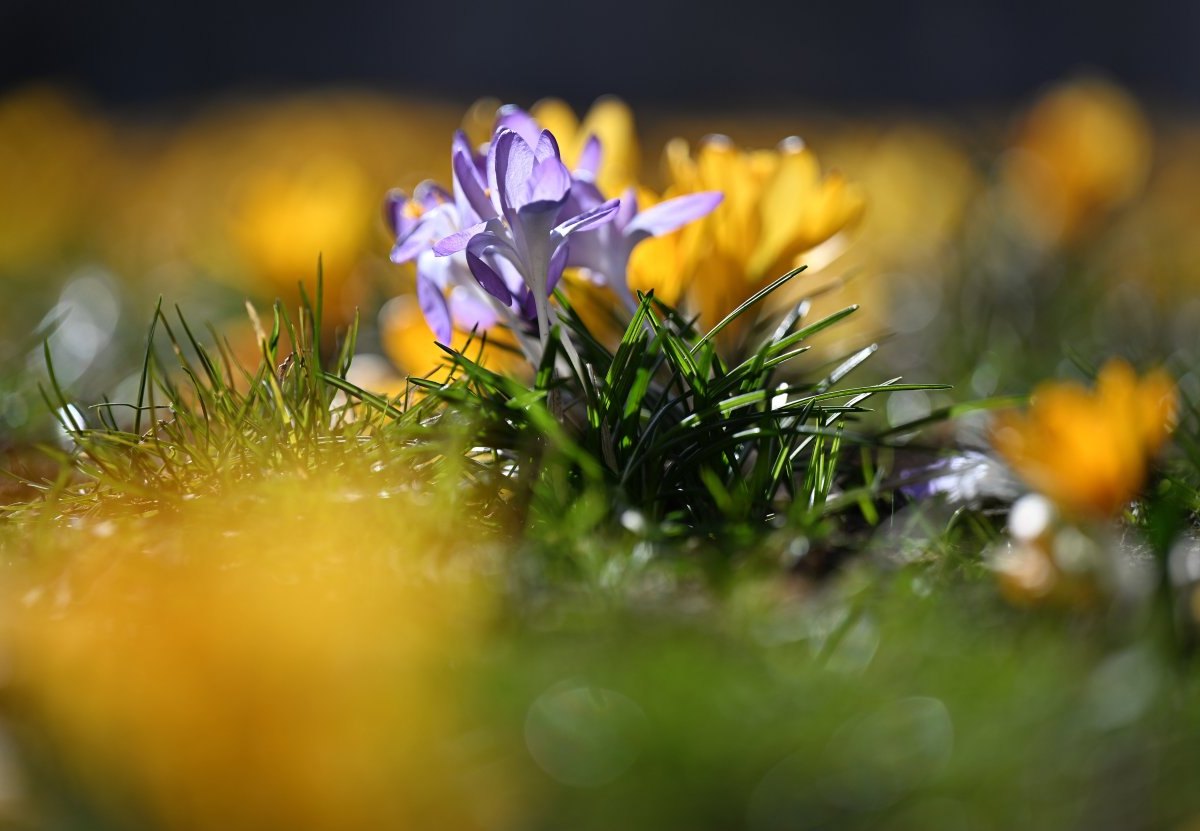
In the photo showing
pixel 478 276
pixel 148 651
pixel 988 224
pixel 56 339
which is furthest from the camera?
pixel 988 224

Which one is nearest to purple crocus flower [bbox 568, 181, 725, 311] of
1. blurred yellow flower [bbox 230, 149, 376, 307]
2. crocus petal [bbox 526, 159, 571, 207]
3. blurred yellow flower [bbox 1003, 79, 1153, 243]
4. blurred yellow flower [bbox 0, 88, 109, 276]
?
crocus petal [bbox 526, 159, 571, 207]

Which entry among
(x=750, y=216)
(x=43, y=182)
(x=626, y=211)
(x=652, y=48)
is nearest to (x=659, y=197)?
(x=750, y=216)

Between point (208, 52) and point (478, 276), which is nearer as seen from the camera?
point (478, 276)

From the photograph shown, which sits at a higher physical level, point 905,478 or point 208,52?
point 208,52

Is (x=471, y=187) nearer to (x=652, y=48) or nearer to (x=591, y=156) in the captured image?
(x=591, y=156)

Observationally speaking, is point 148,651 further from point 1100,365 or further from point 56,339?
point 56,339

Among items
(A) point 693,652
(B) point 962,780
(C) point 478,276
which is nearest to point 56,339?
(C) point 478,276

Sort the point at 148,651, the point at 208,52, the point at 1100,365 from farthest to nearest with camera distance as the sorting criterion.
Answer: the point at 208,52 < the point at 1100,365 < the point at 148,651

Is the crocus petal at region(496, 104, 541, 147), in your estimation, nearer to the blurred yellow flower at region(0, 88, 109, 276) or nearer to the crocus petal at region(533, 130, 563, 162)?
the crocus petal at region(533, 130, 563, 162)
